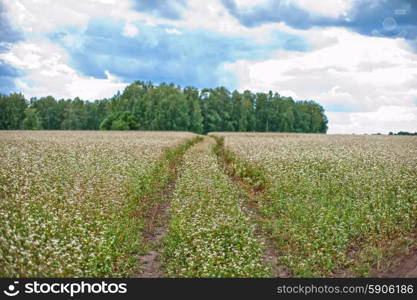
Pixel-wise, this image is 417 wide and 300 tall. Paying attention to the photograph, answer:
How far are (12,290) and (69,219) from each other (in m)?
3.52

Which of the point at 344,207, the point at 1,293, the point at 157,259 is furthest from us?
the point at 344,207

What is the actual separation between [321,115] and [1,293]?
467ft

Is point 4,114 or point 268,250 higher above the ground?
point 4,114

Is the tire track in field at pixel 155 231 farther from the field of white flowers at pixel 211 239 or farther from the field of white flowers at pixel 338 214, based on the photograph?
the field of white flowers at pixel 338 214

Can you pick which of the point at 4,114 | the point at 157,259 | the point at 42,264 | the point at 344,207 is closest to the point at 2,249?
the point at 42,264

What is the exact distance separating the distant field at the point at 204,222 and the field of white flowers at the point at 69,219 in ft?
0.12

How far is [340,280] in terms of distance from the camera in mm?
7902

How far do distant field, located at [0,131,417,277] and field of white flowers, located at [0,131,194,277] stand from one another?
0.04 metres

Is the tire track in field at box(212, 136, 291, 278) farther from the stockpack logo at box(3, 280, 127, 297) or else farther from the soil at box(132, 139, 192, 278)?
the stockpack logo at box(3, 280, 127, 297)

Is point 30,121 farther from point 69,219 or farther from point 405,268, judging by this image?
point 405,268

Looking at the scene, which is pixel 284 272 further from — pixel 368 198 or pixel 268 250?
pixel 368 198

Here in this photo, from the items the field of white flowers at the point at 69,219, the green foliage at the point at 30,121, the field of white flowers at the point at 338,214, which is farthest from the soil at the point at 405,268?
the green foliage at the point at 30,121

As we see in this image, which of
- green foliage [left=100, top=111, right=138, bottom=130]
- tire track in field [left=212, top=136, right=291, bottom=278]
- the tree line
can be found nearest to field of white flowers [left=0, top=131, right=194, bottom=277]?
tire track in field [left=212, top=136, right=291, bottom=278]

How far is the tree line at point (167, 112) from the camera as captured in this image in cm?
10694
